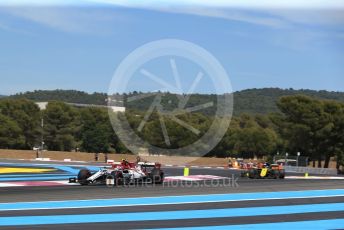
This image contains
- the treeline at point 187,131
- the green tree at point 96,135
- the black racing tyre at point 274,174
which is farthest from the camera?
the green tree at point 96,135

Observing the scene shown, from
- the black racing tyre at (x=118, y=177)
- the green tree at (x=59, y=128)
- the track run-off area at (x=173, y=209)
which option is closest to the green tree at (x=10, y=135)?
the green tree at (x=59, y=128)

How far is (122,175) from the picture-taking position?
A: 786 inches

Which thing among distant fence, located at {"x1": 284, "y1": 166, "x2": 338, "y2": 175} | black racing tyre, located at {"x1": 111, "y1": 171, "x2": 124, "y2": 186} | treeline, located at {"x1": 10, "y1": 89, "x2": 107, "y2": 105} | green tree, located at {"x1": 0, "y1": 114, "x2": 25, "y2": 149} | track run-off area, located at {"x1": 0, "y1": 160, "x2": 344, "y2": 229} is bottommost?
distant fence, located at {"x1": 284, "y1": 166, "x2": 338, "y2": 175}

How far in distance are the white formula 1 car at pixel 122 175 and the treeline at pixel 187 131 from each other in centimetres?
4117

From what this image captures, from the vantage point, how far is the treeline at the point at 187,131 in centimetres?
6200

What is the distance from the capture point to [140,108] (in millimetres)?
92375

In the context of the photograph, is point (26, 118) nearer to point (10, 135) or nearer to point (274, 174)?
point (10, 135)

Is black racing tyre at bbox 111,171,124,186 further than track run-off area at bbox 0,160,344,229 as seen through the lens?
Yes

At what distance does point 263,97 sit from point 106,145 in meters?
72.4

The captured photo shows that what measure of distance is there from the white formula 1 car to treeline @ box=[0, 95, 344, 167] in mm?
41170

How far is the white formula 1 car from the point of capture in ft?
65.4

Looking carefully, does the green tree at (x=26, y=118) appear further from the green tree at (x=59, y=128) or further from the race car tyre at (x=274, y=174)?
the race car tyre at (x=274, y=174)

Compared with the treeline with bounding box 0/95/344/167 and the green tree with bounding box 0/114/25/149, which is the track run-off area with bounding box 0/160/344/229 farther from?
the green tree with bounding box 0/114/25/149

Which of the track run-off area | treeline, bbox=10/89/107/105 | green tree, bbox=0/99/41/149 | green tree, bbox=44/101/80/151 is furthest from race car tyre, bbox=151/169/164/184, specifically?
→ treeline, bbox=10/89/107/105
